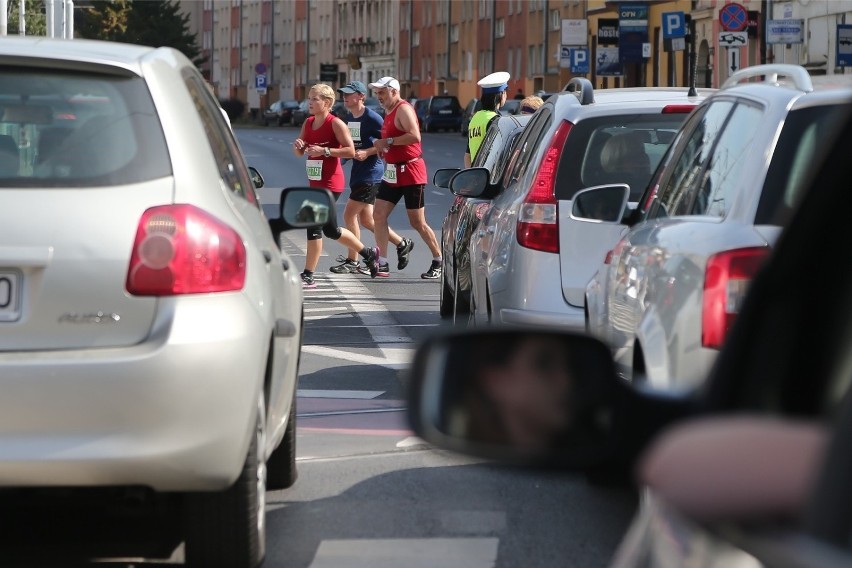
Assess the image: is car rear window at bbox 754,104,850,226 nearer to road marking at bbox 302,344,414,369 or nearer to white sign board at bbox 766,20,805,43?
road marking at bbox 302,344,414,369

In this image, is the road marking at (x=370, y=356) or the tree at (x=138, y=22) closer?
the road marking at (x=370, y=356)

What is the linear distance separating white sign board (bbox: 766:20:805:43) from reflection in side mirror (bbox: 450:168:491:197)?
27.4m

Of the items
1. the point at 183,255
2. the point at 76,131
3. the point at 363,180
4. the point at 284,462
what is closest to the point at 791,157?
the point at 183,255

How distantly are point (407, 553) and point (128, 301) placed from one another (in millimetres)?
1369

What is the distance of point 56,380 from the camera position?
14.8 ft

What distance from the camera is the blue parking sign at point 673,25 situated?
4100cm

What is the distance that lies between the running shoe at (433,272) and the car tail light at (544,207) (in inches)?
322

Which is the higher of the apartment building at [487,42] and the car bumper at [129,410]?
the apartment building at [487,42]

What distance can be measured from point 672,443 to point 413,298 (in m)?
13.5

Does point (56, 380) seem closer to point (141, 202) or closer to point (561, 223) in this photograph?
point (141, 202)

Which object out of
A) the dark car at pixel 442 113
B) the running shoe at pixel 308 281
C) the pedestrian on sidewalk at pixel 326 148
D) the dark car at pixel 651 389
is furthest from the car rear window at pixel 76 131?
the dark car at pixel 442 113

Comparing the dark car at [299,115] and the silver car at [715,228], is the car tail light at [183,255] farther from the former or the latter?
the dark car at [299,115]

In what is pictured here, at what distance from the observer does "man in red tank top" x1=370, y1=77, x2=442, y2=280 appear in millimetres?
16625

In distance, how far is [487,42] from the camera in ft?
301
